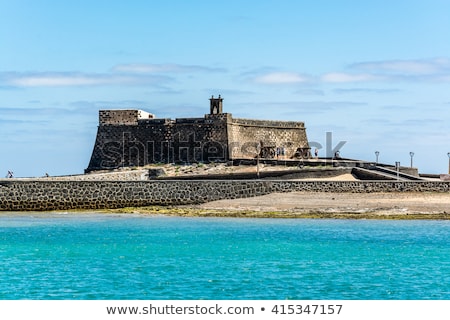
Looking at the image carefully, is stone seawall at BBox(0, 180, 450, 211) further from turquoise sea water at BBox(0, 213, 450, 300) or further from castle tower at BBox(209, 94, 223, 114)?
castle tower at BBox(209, 94, 223, 114)

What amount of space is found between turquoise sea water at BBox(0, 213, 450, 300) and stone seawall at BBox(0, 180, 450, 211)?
248cm

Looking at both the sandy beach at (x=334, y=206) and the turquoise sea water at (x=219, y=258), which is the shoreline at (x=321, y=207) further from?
the turquoise sea water at (x=219, y=258)

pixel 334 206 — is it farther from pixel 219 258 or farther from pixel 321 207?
pixel 219 258

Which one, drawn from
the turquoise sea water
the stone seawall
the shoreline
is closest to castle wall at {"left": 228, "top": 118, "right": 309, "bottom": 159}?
the stone seawall

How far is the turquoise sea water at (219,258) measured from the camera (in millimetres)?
23141

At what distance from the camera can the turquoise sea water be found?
23141mm

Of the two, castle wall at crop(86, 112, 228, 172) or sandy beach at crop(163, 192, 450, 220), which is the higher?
castle wall at crop(86, 112, 228, 172)

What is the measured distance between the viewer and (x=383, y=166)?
60656 mm

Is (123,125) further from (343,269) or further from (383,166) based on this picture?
(343,269)

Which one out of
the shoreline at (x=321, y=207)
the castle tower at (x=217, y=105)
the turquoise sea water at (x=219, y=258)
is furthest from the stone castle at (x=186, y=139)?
the turquoise sea water at (x=219, y=258)

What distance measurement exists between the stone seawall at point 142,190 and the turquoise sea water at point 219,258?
2.48m

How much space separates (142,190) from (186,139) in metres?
22.6
